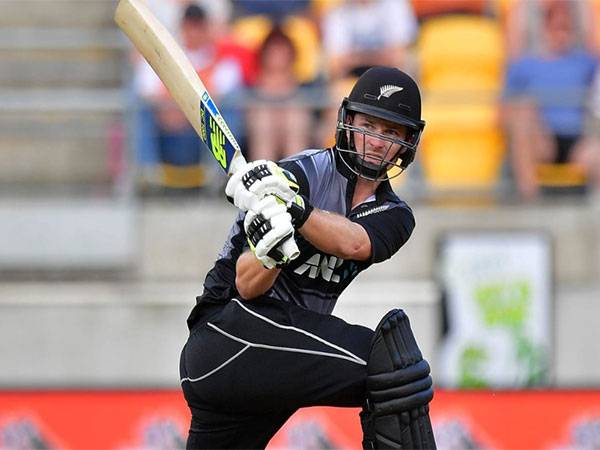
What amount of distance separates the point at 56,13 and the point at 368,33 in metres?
2.06

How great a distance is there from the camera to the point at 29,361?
7555 mm

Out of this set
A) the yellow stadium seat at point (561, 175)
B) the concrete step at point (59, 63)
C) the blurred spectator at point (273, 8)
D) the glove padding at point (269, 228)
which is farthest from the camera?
the concrete step at point (59, 63)

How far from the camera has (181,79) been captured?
3.84m

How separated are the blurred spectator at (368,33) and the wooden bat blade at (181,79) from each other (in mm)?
3688

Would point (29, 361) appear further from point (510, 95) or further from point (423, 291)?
point (510, 95)

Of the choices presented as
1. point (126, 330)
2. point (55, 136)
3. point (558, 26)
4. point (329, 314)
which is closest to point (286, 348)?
point (329, 314)

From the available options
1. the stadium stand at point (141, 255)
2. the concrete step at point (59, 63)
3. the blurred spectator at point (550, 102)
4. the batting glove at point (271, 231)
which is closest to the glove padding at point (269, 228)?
the batting glove at point (271, 231)

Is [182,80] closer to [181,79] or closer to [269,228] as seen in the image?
[181,79]

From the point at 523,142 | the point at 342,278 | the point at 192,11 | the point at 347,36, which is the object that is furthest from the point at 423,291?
the point at 342,278

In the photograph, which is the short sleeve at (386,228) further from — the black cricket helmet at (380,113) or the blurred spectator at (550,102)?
the blurred spectator at (550,102)

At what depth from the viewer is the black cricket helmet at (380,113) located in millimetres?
3711

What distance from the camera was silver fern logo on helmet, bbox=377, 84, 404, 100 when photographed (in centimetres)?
371

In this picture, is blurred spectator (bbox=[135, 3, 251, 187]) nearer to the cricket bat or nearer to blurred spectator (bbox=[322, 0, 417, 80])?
blurred spectator (bbox=[322, 0, 417, 80])

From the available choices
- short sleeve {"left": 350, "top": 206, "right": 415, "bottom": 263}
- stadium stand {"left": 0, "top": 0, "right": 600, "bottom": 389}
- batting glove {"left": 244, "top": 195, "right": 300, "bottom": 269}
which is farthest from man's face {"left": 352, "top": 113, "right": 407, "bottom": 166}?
stadium stand {"left": 0, "top": 0, "right": 600, "bottom": 389}
